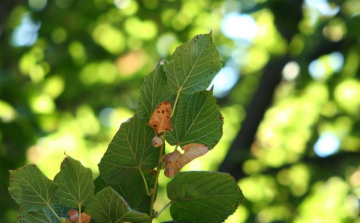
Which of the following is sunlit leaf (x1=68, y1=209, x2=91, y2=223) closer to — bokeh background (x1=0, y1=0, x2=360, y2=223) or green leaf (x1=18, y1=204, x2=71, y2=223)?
green leaf (x1=18, y1=204, x2=71, y2=223)

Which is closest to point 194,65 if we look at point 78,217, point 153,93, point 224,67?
point 153,93

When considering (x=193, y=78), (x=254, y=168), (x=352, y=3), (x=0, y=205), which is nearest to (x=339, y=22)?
(x=352, y=3)

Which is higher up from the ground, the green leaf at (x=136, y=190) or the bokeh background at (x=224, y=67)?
the bokeh background at (x=224, y=67)

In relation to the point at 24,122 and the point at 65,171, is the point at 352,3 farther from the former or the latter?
the point at 65,171

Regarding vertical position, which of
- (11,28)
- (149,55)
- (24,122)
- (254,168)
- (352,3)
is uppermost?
(11,28)

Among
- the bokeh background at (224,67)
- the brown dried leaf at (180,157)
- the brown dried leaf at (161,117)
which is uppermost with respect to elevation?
the bokeh background at (224,67)

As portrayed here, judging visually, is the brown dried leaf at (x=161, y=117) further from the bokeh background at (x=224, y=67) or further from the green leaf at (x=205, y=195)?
the bokeh background at (x=224, y=67)

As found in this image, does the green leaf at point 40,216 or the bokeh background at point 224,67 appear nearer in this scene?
the green leaf at point 40,216

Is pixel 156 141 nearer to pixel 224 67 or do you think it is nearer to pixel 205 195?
pixel 205 195

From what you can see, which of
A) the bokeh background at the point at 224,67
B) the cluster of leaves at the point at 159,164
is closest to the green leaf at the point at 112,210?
the cluster of leaves at the point at 159,164
